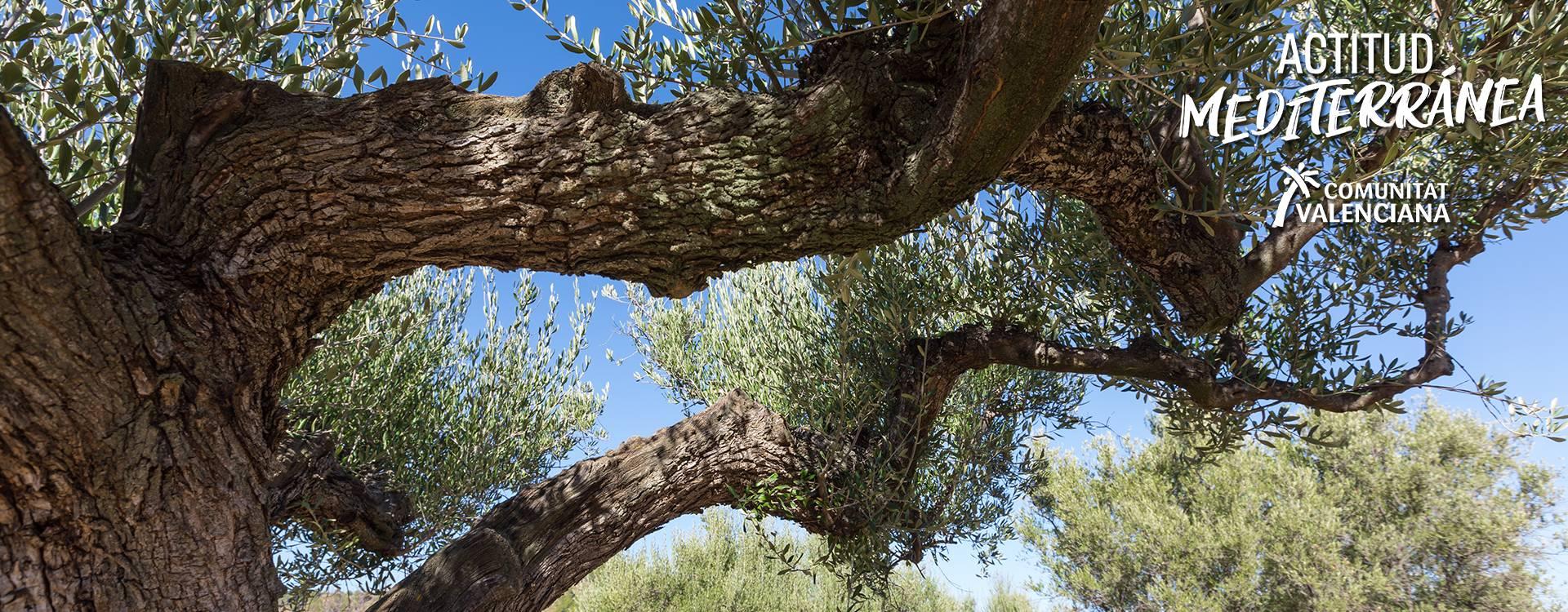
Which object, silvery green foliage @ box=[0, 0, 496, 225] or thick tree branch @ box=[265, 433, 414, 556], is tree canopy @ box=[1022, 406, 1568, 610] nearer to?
thick tree branch @ box=[265, 433, 414, 556]

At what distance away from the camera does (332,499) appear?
18.1 ft

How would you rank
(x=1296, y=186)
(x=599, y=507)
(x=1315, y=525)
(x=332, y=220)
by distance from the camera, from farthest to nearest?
(x=1315, y=525)
(x=599, y=507)
(x=1296, y=186)
(x=332, y=220)

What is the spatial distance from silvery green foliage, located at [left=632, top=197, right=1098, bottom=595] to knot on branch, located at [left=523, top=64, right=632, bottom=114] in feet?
5.56

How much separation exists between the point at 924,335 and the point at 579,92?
3.77m

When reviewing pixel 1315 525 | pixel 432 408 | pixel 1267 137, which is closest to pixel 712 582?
pixel 432 408

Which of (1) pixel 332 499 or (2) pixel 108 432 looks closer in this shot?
(2) pixel 108 432

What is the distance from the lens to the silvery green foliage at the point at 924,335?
527 centimetres

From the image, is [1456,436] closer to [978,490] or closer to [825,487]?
[978,490]

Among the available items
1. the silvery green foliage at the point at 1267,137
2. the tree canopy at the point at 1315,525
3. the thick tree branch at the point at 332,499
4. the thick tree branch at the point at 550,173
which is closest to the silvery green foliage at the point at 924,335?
the silvery green foliage at the point at 1267,137

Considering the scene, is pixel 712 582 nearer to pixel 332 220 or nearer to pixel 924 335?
pixel 924 335

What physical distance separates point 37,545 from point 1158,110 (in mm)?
4406

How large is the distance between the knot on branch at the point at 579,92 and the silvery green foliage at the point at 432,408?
3.13m

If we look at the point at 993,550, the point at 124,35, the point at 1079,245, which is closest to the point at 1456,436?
the point at 993,550

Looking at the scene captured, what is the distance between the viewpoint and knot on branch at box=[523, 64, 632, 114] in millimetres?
2742
